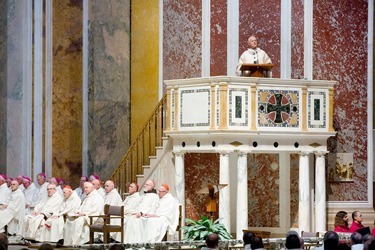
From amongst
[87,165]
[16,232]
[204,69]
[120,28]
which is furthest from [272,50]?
[16,232]

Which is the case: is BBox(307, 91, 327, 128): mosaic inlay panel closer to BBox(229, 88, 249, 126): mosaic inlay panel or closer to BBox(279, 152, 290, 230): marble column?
BBox(229, 88, 249, 126): mosaic inlay panel

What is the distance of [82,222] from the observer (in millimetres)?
18578

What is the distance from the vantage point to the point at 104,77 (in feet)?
75.3

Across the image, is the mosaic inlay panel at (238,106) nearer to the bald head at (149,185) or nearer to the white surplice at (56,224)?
the bald head at (149,185)

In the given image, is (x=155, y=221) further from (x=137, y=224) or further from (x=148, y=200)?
(x=148, y=200)

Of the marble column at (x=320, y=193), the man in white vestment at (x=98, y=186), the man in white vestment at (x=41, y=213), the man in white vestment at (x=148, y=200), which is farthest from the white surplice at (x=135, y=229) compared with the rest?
the marble column at (x=320, y=193)

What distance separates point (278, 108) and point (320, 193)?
2022 millimetres

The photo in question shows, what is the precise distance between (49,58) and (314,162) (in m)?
8.42

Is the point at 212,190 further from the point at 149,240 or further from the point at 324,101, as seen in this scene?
the point at 324,101

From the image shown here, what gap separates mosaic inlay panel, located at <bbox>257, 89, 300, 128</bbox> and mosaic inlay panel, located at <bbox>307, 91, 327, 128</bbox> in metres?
0.29

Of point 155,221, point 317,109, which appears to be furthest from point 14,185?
point 317,109

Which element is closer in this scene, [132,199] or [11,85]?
[132,199]

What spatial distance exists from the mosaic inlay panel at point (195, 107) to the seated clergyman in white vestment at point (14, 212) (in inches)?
179

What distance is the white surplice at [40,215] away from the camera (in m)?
19.5
